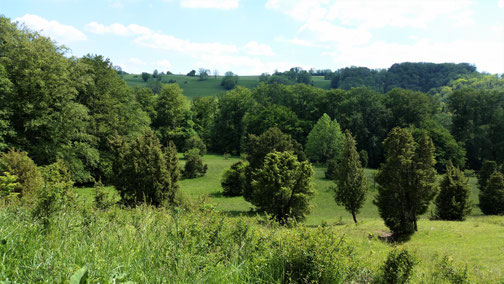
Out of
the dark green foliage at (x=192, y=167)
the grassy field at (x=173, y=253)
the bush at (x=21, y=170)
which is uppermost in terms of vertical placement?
the grassy field at (x=173, y=253)

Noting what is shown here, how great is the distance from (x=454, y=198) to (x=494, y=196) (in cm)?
641

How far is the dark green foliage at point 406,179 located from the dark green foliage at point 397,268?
662 inches

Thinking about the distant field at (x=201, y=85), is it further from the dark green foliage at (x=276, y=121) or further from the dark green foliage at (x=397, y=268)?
the dark green foliage at (x=397, y=268)

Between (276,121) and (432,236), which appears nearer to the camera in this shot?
(432,236)

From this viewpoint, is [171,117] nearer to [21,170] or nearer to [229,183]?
[229,183]

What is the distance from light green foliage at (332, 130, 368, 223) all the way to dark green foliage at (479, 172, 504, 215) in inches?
547

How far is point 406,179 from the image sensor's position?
21.0m

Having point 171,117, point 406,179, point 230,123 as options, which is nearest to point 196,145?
point 171,117

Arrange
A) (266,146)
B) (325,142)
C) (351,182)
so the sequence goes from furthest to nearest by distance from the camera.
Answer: (325,142) < (266,146) < (351,182)

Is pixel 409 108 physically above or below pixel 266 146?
above

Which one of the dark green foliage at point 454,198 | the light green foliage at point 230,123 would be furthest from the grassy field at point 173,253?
the light green foliage at point 230,123

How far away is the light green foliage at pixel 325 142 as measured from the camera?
55156 millimetres

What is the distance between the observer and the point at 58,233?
4812mm

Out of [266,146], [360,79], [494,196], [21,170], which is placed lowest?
[494,196]
